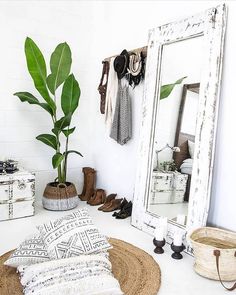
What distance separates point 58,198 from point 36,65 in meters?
1.30

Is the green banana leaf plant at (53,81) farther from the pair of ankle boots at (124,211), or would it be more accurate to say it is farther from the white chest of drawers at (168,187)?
the white chest of drawers at (168,187)

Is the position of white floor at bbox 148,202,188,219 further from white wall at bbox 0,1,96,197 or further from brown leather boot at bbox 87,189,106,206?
white wall at bbox 0,1,96,197

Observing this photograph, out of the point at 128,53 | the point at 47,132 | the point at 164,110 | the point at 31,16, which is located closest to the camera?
the point at 164,110

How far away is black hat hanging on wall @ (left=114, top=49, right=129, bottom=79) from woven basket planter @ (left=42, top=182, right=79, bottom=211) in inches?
49.8

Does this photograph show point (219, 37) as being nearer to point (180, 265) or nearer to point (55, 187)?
point (180, 265)

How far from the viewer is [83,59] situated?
367cm

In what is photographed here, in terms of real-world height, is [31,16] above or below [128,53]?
above

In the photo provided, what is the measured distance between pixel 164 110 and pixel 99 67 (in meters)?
1.30

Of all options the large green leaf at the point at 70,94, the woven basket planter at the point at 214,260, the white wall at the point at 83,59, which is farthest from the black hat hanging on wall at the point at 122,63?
the woven basket planter at the point at 214,260

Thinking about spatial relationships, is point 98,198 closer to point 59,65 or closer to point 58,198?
point 58,198

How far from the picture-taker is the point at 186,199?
237 cm

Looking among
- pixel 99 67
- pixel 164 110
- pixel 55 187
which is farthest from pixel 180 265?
pixel 99 67

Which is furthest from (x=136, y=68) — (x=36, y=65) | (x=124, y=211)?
(x=124, y=211)

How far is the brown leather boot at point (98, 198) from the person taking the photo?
344cm
